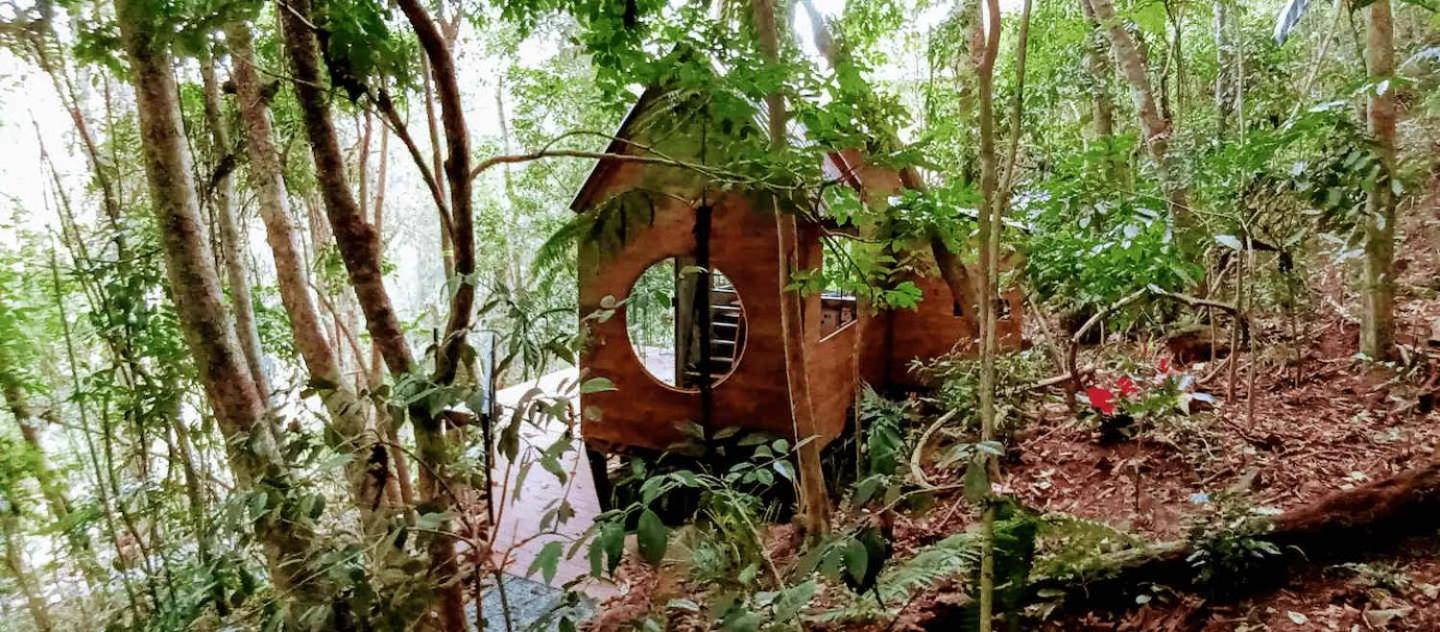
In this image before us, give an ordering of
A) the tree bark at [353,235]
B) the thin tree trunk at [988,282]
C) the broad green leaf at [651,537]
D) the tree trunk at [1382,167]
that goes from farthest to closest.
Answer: the tree trunk at [1382,167], the tree bark at [353,235], the thin tree trunk at [988,282], the broad green leaf at [651,537]

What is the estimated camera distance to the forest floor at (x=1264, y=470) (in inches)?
104

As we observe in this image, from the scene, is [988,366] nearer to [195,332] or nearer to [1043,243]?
[1043,243]

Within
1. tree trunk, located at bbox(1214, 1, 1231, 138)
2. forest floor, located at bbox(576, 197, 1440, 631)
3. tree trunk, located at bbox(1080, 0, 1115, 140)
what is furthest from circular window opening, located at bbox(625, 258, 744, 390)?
tree trunk, located at bbox(1214, 1, 1231, 138)

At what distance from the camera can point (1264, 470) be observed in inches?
153

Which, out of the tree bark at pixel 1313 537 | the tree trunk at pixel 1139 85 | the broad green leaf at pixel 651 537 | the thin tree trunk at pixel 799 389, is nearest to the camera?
the broad green leaf at pixel 651 537

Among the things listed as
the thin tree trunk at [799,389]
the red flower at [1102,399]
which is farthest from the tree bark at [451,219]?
the red flower at [1102,399]

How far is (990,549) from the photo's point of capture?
68.0 inches

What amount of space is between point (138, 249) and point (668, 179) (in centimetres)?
282

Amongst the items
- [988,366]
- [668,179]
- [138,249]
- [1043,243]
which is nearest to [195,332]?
[138,249]

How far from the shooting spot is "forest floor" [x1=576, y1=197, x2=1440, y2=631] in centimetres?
265

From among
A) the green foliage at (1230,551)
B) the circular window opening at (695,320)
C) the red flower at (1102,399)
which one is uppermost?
the circular window opening at (695,320)

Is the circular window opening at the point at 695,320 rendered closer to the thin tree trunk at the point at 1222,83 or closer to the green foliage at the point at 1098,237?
the green foliage at the point at 1098,237

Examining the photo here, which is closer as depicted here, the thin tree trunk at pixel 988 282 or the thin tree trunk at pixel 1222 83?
the thin tree trunk at pixel 988 282

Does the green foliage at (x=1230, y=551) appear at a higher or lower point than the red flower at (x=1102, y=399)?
lower
